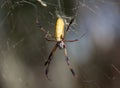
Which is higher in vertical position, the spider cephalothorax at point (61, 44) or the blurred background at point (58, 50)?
the spider cephalothorax at point (61, 44)

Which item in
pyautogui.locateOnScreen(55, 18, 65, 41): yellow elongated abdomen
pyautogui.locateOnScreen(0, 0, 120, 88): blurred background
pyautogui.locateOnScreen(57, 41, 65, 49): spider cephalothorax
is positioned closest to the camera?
pyautogui.locateOnScreen(55, 18, 65, 41): yellow elongated abdomen

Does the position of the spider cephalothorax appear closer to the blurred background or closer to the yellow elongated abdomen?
the yellow elongated abdomen

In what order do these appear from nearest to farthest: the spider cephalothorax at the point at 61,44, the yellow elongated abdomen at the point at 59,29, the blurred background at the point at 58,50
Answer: the yellow elongated abdomen at the point at 59,29 → the spider cephalothorax at the point at 61,44 → the blurred background at the point at 58,50

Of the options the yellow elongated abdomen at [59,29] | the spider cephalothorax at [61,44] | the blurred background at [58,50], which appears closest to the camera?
the yellow elongated abdomen at [59,29]

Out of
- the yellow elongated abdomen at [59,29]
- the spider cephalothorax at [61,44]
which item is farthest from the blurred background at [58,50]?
the yellow elongated abdomen at [59,29]

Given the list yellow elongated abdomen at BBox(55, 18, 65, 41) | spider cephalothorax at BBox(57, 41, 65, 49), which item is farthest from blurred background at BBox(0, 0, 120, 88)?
yellow elongated abdomen at BBox(55, 18, 65, 41)

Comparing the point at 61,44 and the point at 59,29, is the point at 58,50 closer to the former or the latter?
the point at 61,44

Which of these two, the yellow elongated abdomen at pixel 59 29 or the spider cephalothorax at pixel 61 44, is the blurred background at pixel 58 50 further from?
the yellow elongated abdomen at pixel 59 29

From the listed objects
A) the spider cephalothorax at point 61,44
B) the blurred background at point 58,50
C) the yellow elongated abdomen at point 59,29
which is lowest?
the blurred background at point 58,50

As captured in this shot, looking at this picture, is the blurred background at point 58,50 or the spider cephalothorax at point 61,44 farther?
the blurred background at point 58,50
